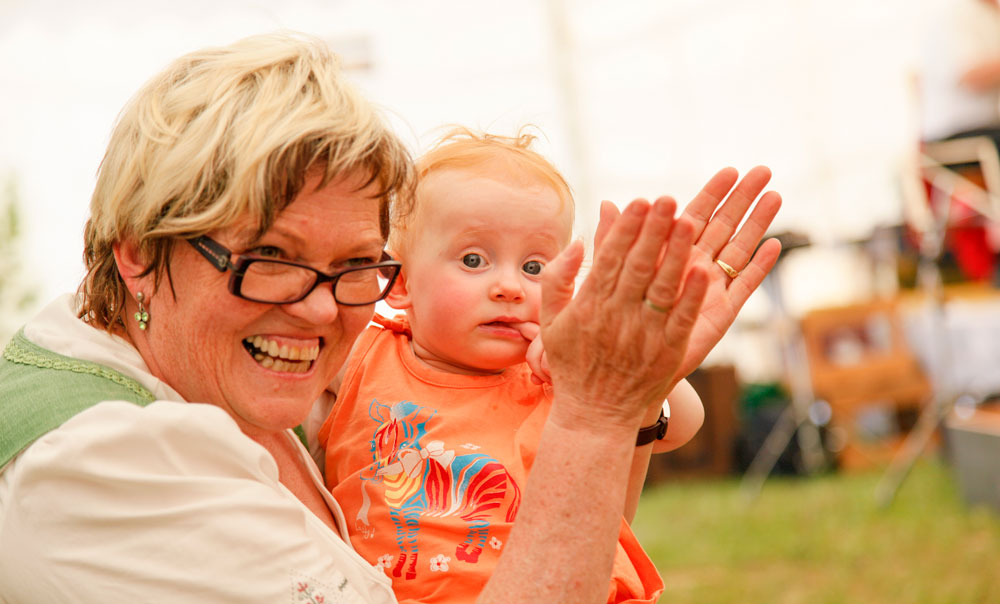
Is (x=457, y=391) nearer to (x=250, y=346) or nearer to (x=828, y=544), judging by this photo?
(x=250, y=346)

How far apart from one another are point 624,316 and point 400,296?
757mm

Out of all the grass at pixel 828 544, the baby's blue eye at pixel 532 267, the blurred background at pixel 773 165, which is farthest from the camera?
the blurred background at pixel 773 165

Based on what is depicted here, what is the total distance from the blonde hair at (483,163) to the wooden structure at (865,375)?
4974mm

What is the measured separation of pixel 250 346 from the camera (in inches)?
54.7

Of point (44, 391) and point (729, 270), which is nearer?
point (44, 391)

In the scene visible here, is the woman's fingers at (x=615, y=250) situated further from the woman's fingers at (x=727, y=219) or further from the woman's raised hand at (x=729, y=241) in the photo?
the woman's fingers at (x=727, y=219)

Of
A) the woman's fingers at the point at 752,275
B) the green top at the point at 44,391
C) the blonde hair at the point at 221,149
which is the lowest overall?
the woman's fingers at the point at 752,275

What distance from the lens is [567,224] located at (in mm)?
1774

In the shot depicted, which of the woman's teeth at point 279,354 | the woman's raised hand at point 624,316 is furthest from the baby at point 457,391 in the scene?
the woman's raised hand at point 624,316

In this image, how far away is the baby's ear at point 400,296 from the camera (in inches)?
71.7

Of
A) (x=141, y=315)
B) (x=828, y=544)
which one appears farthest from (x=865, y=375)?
(x=141, y=315)

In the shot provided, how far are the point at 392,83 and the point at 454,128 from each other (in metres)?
6.00

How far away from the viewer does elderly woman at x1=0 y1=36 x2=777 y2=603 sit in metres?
1.10

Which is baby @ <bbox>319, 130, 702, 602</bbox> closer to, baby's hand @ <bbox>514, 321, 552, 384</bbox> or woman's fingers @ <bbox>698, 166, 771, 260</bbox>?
baby's hand @ <bbox>514, 321, 552, 384</bbox>
